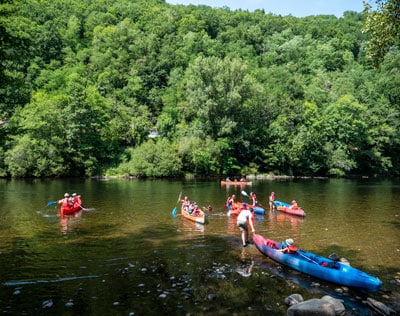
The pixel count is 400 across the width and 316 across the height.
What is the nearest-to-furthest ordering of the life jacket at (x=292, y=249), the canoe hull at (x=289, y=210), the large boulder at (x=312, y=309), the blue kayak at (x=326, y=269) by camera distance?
the large boulder at (x=312, y=309) → the blue kayak at (x=326, y=269) → the life jacket at (x=292, y=249) → the canoe hull at (x=289, y=210)

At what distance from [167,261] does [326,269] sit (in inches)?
232

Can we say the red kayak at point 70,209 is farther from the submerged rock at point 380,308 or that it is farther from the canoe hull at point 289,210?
the submerged rock at point 380,308

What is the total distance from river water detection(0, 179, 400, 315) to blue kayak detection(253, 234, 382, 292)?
0.26 meters

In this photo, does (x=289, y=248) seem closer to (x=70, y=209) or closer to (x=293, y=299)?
(x=293, y=299)

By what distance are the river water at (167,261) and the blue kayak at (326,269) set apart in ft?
0.85

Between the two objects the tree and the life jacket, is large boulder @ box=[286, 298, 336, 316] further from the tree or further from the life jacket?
the tree

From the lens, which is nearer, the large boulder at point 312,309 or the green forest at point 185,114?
the large boulder at point 312,309

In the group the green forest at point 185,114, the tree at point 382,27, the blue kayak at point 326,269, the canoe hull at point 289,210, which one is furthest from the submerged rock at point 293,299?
the green forest at point 185,114

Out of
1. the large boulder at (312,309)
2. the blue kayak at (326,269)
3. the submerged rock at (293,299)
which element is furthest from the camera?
the blue kayak at (326,269)

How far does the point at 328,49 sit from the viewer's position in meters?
121

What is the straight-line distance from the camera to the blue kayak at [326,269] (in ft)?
36.0

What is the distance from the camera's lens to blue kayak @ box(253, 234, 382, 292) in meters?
11.0

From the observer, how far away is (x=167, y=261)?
14.1m

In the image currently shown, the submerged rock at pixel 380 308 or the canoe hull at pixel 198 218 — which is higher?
the canoe hull at pixel 198 218
